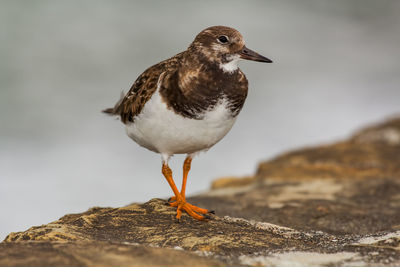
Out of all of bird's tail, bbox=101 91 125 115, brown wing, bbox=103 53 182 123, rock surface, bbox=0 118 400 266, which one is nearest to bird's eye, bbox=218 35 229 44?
brown wing, bbox=103 53 182 123

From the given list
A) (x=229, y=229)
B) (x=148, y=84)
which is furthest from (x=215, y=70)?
(x=229, y=229)

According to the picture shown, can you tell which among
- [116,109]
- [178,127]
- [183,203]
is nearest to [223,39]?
[178,127]

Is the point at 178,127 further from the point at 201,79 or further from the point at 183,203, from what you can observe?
the point at 183,203

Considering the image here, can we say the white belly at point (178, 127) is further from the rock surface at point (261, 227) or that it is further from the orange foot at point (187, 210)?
the rock surface at point (261, 227)

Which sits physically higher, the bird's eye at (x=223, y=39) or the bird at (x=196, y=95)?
the bird's eye at (x=223, y=39)

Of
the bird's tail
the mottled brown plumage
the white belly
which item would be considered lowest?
the white belly

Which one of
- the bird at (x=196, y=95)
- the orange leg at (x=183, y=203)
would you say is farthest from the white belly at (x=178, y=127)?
the orange leg at (x=183, y=203)

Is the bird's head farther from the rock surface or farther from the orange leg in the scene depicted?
the rock surface
